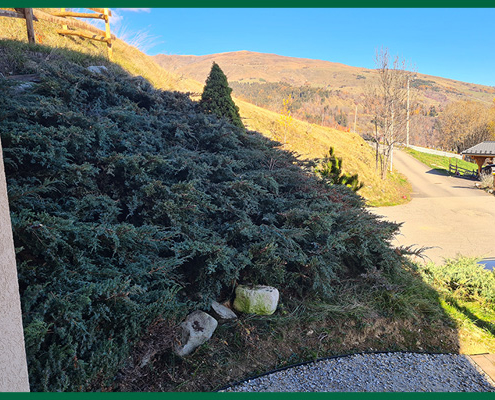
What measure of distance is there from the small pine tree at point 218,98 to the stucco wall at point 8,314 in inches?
144

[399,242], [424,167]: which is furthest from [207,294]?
[424,167]

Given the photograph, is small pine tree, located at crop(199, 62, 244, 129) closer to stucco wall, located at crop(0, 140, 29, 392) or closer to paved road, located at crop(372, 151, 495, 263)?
paved road, located at crop(372, 151, 495, 263)

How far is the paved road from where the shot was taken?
5844mm

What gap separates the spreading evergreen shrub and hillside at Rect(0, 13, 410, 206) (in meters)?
3.22

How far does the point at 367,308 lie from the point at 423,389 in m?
0.65

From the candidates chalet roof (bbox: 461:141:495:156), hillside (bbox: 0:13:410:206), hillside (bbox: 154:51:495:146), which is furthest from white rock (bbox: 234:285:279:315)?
chalet roof (bbox: 461:141:495:156)

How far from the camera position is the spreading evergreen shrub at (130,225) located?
1671 millimetres

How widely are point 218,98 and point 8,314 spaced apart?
3927 millimetres

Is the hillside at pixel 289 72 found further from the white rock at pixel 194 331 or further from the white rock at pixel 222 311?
the white rock at pixel 194 331

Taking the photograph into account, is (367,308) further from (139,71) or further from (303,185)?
(139,71)

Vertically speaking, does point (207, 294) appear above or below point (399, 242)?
above

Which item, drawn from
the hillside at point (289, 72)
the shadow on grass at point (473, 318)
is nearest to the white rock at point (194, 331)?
the shadow on grass at point (473, 318)

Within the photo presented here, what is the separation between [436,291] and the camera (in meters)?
3.37

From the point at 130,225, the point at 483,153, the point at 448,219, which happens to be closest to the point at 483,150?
the point at 483,153
